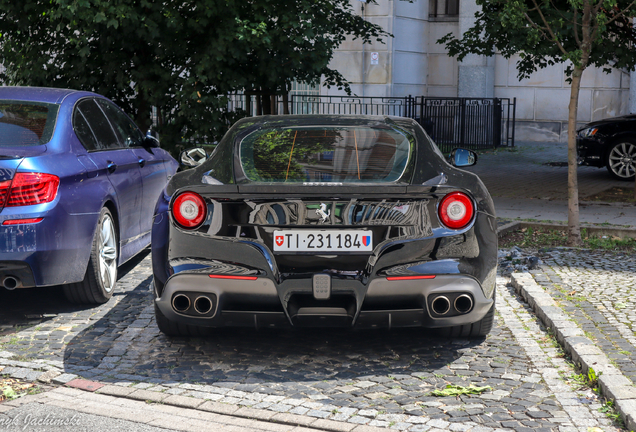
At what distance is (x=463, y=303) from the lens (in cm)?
474

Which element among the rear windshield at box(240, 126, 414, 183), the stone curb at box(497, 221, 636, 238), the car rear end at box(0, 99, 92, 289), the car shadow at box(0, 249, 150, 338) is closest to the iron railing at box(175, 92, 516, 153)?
the stone curb at box(497, 221, 636, 238)

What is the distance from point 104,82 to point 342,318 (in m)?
9.14

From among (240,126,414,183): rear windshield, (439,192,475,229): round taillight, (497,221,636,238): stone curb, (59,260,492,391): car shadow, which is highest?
(240,126,414,183): rear windshield

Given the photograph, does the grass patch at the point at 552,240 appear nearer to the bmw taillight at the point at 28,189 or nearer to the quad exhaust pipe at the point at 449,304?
the quad exhaust pipe at the point at 449,304

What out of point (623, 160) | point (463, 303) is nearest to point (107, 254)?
point (463, 303)

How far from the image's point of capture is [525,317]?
6066 millimetres

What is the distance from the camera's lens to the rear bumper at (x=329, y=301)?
462 cm

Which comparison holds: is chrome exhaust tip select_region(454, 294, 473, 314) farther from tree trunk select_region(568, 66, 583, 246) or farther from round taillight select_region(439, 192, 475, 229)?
tree trunk select_region(568, 66, 583, 246)

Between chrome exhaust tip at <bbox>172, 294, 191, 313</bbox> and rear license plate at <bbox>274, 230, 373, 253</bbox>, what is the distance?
0.62 meters

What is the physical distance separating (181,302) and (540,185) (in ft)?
36.8

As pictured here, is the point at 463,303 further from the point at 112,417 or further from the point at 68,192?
the point at 68,192

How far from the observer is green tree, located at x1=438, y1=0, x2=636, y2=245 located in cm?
862

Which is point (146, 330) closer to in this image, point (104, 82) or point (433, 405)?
point (433, 405)

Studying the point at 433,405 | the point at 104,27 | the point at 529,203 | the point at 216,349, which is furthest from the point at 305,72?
the point at 433,405
